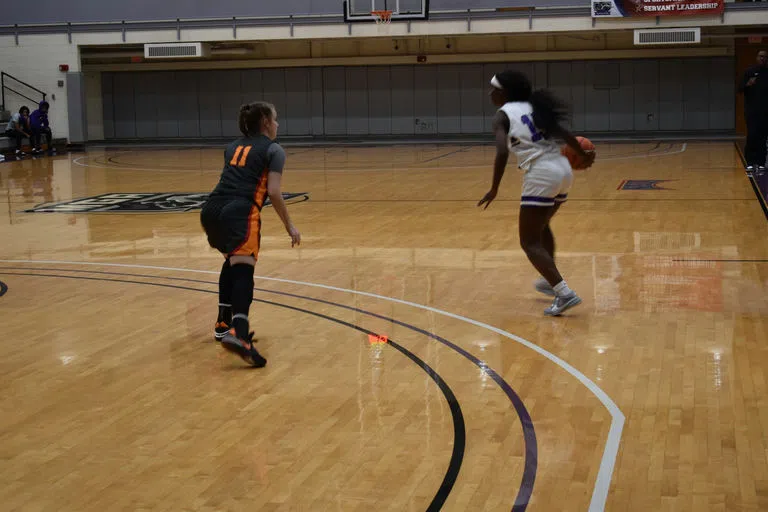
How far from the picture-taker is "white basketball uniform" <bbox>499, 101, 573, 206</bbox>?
6.80 meters

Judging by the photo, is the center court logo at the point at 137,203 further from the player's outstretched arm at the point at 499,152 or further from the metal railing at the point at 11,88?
the metal railing at the point at 11,88

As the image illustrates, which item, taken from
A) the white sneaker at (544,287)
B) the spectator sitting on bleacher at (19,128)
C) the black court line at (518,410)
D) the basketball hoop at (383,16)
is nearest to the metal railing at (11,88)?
the spectator sitting on bleacher at (19,128)

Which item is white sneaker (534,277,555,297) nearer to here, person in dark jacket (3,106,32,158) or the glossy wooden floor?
the glossy wooden floor

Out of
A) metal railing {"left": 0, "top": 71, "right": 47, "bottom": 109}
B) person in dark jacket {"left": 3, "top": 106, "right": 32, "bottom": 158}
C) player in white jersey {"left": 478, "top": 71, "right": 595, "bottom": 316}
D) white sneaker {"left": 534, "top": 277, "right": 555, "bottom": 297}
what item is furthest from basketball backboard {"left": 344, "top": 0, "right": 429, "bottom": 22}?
player in white jersey {"left": 478, "top": 71, "right": 595, "bottom": 316}

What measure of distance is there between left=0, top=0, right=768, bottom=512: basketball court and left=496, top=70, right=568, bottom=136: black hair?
128 centimetres

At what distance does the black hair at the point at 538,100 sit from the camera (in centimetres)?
675

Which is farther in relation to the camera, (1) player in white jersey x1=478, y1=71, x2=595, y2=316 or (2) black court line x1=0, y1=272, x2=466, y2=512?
(1) player in white jersey x1=478, y1=71, x2=595, y2=316

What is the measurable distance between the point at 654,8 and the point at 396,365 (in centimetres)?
2126

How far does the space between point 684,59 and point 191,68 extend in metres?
14.1

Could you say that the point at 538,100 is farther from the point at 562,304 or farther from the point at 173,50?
the point at 173,50

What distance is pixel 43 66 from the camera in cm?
2809

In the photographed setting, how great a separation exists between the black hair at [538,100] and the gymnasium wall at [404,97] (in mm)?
22029

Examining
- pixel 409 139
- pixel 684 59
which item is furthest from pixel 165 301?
pixel 684 59

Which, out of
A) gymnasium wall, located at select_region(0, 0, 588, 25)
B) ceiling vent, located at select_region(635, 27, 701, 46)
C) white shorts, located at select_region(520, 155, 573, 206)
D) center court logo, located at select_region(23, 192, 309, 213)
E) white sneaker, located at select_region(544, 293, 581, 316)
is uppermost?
gymnasium wall, located at select_region(0, 0, 588, 25)
